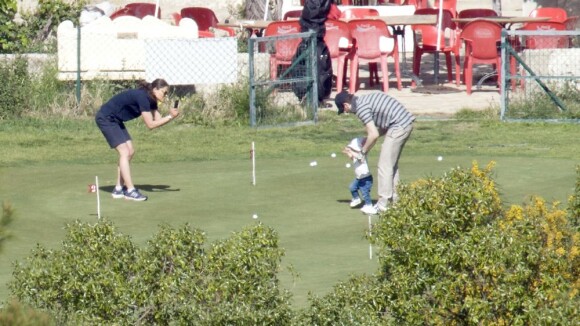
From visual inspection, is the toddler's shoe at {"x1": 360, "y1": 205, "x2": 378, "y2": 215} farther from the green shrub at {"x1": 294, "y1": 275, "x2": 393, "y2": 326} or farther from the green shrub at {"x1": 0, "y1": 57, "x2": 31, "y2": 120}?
the green shrub at {"x1": 0, "y1": 57, "x2": 31, "y2": 120}

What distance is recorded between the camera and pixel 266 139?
19.3 meters

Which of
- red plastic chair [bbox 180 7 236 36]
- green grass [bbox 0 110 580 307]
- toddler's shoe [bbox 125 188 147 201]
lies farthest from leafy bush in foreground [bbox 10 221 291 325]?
red plastic chair [bbox 180 7 236 36]

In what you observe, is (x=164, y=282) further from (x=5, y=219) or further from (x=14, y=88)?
(x=14, y=88)

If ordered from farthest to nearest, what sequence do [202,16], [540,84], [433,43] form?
[202,16]
[433,43]
[540,84]

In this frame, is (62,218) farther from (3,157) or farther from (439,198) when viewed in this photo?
(439,198)

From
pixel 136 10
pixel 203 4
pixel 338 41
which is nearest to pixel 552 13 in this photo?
pixel 338 41

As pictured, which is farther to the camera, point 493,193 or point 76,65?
point 76,65

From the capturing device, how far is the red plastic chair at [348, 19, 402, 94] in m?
22.5

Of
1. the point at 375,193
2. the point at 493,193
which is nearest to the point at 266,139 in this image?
the point at 375,193

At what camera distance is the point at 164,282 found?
839 cm

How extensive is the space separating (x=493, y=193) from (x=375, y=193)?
5.88m

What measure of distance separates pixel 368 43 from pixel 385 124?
895 cm

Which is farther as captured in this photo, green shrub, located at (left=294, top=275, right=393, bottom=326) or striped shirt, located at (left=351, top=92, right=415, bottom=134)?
striped shirt, located at (left=351, top=92, right=415, bottom=134)

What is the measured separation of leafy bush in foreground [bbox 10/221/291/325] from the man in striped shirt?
5203 mm
